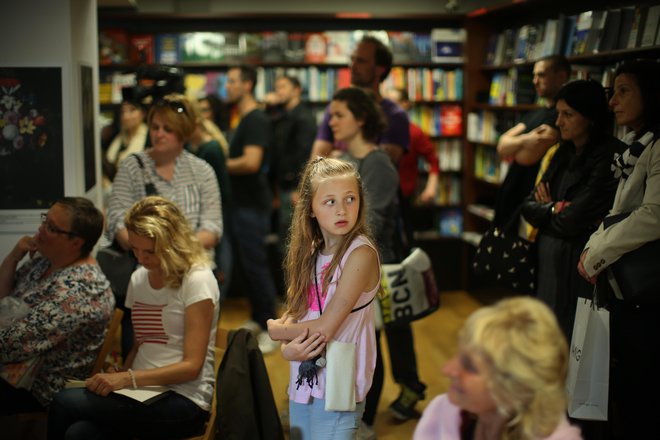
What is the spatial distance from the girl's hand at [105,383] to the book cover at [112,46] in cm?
404

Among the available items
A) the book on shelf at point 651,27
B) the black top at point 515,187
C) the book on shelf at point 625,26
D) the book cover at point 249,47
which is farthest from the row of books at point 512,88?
the book cover at point 249,47

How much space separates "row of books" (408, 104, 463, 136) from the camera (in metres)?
6.23

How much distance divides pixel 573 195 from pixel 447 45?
132 inches

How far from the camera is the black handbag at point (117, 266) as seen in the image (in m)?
3.09

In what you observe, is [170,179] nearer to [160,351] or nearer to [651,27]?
[160,351]

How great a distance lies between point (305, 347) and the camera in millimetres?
2115

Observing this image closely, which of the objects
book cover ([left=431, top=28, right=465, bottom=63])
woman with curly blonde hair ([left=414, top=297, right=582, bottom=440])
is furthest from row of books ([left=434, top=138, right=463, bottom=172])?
woman with curly blonde hair ([left=414, top=297, right=582, bottom=440])

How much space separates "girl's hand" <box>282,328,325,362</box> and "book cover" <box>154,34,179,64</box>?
14.5ft

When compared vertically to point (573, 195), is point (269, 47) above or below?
above

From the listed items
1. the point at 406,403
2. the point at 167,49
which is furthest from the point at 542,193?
the point at 167,49

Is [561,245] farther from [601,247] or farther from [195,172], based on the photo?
[195,172]

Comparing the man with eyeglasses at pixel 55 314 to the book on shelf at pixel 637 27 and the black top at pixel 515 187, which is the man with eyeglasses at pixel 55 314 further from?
the book on shelf at pixel 637 27

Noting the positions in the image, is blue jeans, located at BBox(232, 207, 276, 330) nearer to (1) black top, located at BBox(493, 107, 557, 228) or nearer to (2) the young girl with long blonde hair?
(1) black top, located at BBox(493, 107, 557, 228)

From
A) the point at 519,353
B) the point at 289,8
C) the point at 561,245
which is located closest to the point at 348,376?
the point at 519,353
